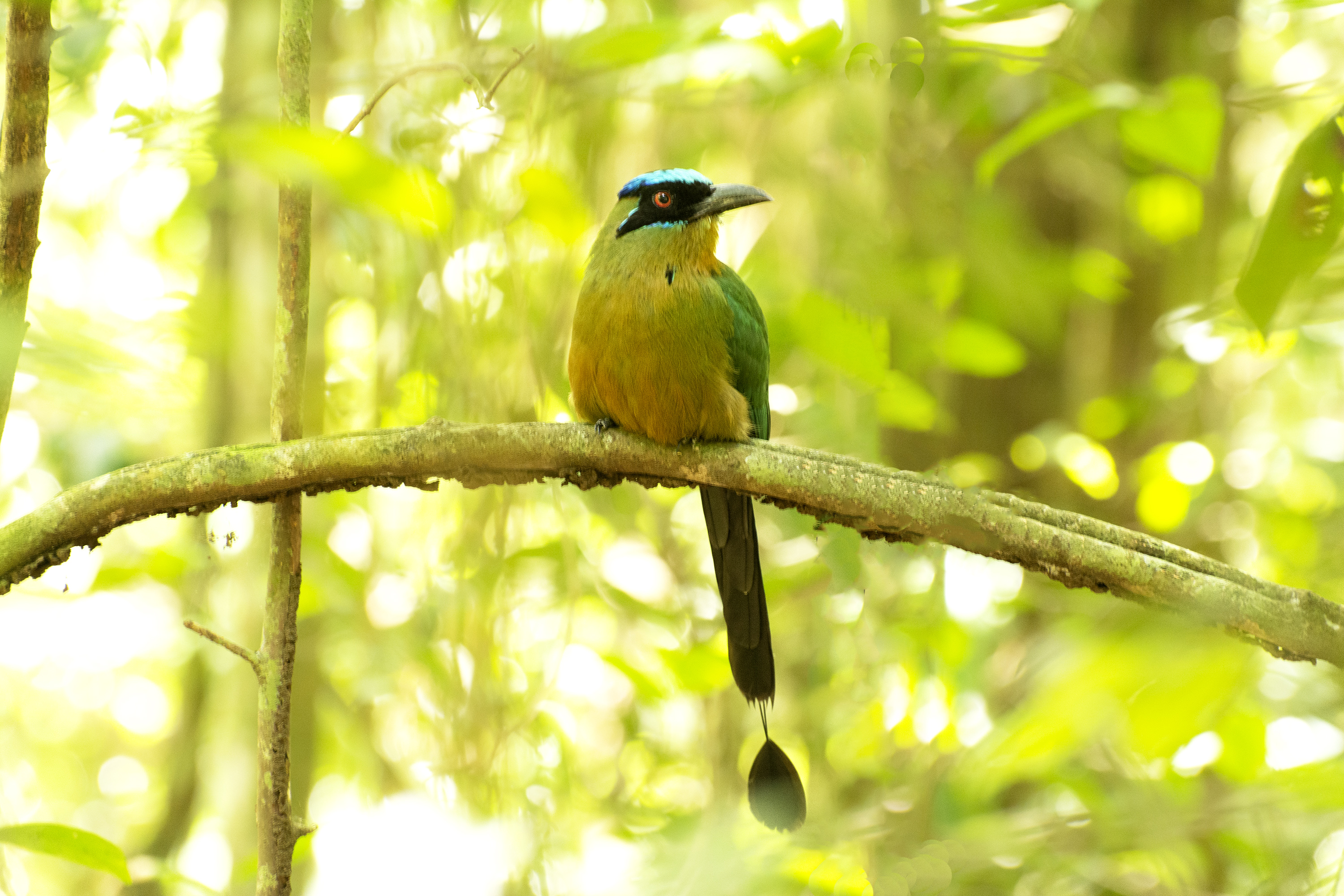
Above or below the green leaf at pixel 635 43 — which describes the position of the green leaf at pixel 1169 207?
below

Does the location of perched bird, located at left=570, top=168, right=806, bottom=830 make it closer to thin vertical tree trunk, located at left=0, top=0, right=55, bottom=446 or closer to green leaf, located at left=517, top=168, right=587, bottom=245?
green leaf, located at left=517, top=168, right=587, bottom=245

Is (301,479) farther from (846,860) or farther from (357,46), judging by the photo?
(357,46)

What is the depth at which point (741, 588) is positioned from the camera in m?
2.91

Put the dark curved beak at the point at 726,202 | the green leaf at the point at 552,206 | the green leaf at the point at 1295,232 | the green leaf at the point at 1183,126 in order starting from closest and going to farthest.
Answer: the green leaf at the point at 1295,232, the green leaf at the point at 1183,126, the green leaf at the point at 552,206, the dark curved beak at the point at 726,202

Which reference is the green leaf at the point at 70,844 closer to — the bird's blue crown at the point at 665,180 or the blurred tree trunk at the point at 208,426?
the blurred tree trunk at the point at 208,426

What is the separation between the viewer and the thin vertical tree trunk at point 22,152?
1.79 metres

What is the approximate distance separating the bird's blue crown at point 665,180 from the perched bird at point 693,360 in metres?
0.06

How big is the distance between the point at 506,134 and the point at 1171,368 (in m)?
3.04

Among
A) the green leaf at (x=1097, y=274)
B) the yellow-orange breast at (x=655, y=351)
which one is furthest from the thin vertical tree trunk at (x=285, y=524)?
the green leaf at (x=1097, y=274)

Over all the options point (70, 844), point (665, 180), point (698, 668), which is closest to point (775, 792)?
point (698, 668)

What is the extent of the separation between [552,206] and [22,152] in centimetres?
124

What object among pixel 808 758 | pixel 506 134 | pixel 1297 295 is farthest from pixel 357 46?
pixel 1297 295

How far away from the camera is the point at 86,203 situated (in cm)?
457

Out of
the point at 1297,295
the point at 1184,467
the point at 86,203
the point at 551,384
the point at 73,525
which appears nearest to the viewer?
the point at 1297,295
